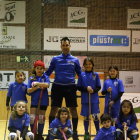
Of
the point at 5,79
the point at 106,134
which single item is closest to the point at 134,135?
the point at 106,134

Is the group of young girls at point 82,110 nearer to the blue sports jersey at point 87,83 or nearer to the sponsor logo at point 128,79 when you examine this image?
the blue sports jersey at point 87,83

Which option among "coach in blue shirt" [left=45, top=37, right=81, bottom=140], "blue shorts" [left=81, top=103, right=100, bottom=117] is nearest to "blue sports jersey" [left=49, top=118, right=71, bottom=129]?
"coach in blue shirt" [left=45, top=37, right=81, bottom=140]

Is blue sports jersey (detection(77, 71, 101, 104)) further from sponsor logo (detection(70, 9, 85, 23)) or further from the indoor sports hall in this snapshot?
sponsor logo (detection(70, 9, 85, 23))

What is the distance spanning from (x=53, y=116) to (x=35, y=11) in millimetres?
2651

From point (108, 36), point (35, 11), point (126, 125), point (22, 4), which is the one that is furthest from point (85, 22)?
point (126, 125)

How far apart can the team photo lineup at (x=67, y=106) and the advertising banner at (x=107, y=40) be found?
1.77 metres

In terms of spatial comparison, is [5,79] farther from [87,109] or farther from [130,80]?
[130,80]

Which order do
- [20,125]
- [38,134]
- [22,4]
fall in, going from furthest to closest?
[22,4] → [38,134] → [20,125]

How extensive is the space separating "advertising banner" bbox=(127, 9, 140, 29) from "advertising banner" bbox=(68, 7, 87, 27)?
3.28ft

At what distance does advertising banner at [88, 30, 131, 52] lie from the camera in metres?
4.25

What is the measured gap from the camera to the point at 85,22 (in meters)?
4.25

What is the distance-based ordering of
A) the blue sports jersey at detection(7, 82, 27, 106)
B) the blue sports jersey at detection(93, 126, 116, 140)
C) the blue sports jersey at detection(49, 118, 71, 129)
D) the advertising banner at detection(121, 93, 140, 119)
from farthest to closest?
1. the advertising banner at detection(121, 93, 140, 119)
2. the blue sports jersey at detection(7, 82, 27, 106)
3. the blue sports jersey at detection(49, 118, 71, 129)
4. the blue sports jersey at detection(93, 126, 116, 140)

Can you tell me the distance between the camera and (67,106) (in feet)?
7.80

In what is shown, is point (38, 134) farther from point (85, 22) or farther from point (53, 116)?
point (85, 22)
